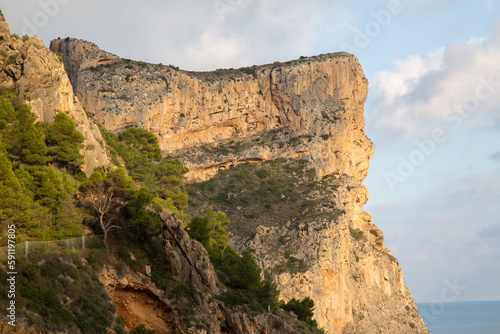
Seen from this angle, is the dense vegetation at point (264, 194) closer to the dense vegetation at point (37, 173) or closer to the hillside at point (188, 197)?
the hillside at point (188, 197)

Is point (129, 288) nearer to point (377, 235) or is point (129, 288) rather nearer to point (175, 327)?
point (175, 327)

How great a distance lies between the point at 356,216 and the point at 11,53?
6978 cm

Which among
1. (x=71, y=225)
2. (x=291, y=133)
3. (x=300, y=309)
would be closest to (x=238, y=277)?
(x=300, y=309)

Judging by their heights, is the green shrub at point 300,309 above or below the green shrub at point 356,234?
below

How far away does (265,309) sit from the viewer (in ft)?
155

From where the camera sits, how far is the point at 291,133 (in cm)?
10231

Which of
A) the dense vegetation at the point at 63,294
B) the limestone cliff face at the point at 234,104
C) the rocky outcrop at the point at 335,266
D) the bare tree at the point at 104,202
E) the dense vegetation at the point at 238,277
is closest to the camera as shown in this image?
the dense vegetation at the point at 63,294

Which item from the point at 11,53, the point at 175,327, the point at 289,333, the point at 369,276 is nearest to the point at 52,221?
the point at 175,327

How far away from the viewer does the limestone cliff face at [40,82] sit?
1788 inches

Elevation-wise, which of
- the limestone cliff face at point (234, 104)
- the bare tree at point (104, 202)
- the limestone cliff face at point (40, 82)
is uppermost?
the limestone cliff face at point (234, 104)

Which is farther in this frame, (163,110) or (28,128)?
(163,110)

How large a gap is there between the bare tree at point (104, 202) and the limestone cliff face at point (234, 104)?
51647mm

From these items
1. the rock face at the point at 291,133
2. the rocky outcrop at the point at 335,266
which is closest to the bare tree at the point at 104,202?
the rocky outcrop at the point at 335,266

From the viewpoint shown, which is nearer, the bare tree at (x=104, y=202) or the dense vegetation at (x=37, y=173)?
the dense vegetation at (x=37, y=173)
